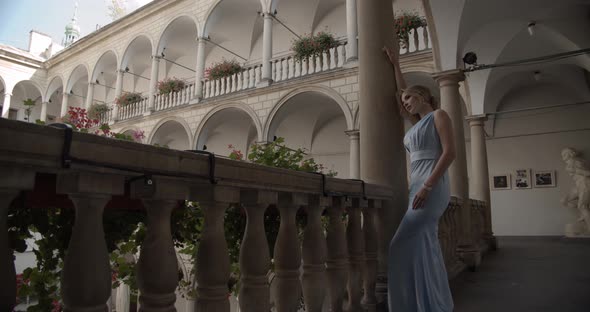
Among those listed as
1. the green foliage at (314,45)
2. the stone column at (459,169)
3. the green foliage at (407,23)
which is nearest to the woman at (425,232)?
the stone column at (459,169)

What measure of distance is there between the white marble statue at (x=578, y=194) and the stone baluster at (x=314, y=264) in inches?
467

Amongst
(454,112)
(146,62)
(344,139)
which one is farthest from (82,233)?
(146,62)

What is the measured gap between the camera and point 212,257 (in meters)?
1.26

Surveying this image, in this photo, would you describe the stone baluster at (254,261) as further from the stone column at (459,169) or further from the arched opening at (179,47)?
the arched opening at (179,47)

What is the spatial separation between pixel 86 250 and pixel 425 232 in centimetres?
161

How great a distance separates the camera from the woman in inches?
78.7

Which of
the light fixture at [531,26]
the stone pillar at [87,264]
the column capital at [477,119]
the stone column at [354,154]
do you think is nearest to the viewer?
the stone pillar at [87,264]

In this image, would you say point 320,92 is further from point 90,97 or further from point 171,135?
point 90,97

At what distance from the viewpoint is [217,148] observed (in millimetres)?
17484

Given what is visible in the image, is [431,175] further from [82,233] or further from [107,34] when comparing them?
[107,34]

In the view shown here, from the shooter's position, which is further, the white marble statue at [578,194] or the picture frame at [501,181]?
the picture frame at [501,181]

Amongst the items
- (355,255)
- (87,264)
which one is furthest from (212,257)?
(355,255)

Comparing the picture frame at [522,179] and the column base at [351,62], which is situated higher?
the column base at [351,62]

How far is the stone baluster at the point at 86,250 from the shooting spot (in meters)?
0.93
